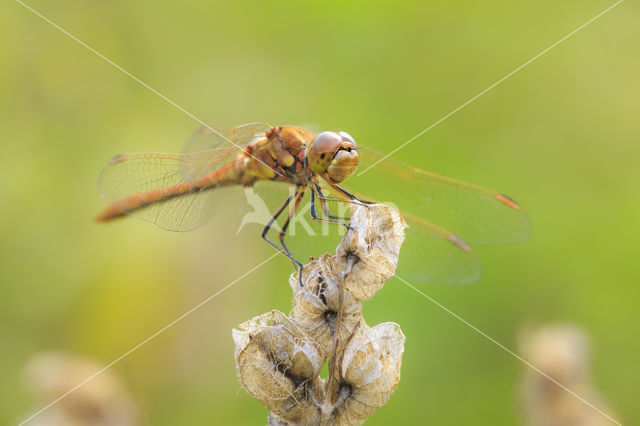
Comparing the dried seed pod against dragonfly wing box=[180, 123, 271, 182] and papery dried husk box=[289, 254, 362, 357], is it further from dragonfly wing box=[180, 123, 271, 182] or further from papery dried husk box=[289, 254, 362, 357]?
dragonfly wing box=[180, 123, 271, 182]

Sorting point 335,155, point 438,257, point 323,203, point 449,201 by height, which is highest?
point 335,155

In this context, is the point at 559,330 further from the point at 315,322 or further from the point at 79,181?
the point at 79,181

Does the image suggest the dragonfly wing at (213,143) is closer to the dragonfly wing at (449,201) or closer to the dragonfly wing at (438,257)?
the dragonfly wing at (449,201)

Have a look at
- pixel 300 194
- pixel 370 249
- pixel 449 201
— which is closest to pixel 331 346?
pixel 370 249

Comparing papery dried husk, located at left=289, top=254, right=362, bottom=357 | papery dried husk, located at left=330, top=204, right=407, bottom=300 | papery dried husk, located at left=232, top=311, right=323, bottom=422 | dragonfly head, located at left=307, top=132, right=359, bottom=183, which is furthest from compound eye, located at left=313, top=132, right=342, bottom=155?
papery dried husk, located at left=232, top=311, right=323, bottom=422

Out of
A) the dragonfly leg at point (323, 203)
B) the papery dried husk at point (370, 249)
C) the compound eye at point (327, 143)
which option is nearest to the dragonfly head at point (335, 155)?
the compound eye at point (327, 143)

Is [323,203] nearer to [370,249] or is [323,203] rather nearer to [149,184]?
[149,184]

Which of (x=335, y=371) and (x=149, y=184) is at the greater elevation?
(x=335, y=371)
